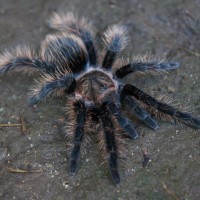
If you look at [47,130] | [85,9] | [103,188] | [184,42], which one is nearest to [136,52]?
[184,42]

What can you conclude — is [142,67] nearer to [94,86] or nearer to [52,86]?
[94,86]

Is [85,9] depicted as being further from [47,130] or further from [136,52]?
[47,130]

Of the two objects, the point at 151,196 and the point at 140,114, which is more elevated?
the point at 140,114

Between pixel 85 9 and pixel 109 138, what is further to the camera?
pixel 85 9

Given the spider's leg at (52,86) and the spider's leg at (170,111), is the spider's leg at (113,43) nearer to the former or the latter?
the spider's leg at (52,86)

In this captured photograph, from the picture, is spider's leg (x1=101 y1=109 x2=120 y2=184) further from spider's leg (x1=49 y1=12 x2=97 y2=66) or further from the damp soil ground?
spider's leg (x1=49 y1=12 x2=97 y2=66)

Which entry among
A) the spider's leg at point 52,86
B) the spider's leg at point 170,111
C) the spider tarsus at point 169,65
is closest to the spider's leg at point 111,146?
the spider's leg at point 170,111
